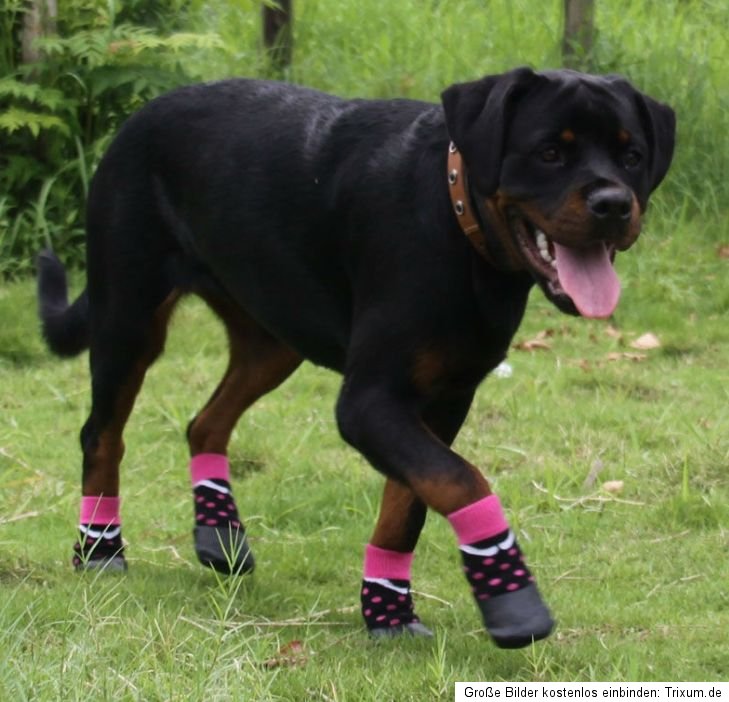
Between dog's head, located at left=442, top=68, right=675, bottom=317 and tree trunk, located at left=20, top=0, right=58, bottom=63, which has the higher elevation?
dog's head, located at left=442, top=68, right=675, bottom=317

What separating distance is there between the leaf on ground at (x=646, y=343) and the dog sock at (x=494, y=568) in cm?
381

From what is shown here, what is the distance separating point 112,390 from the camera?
4859mm

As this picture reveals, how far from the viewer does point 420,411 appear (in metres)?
3.94

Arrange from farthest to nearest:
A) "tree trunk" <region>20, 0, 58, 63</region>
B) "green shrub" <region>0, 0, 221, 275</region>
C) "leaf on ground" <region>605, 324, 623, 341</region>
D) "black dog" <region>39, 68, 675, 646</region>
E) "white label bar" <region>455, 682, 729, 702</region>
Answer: "tree trunk" <region>20, 0, 58, 63</region>
"green shrub" <region>0, 0, 221, 275</region>
"leaf on ground" <region>605, 324, 623, 341</region>
"black dog" <region>39, 68, 675, 646</region>
"white label bar" <region>455, 682, 729, 702</region>

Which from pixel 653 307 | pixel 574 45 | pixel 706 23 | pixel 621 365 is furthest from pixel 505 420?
pixel 706 23

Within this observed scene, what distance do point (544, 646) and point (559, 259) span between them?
983mm

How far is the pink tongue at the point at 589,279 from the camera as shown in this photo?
370 cm

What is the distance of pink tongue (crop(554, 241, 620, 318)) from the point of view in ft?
12.1

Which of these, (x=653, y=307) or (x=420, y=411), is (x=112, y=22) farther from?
(x=420, y=411)

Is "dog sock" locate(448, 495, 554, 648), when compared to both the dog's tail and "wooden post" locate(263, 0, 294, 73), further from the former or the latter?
"wooden post" locate(263, 0, 294, 73)

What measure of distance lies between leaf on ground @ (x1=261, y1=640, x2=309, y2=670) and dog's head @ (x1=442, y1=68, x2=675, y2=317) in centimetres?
106

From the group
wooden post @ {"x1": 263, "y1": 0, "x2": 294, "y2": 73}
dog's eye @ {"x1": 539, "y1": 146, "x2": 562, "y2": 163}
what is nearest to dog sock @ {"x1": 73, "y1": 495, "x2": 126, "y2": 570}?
dog's eye @ {"x1": 539, "y1": 146, "x2": 562, "y2": 163}

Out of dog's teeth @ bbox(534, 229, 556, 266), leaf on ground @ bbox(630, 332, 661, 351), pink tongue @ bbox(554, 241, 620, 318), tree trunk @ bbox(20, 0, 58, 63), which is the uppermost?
dog's teeth @ bbox(534, 229, 556, 266)

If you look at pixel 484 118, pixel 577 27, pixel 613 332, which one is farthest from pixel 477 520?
pixel 577 27
